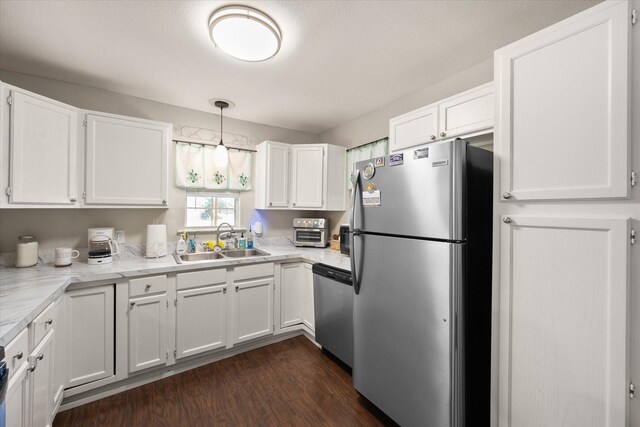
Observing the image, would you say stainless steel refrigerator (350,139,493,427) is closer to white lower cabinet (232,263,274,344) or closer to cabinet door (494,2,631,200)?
cabinet door (494,2,631,200)

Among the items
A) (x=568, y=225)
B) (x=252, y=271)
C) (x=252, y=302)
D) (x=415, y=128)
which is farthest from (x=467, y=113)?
(x=252, y=302)

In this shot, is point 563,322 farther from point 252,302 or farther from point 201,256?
point 201,256

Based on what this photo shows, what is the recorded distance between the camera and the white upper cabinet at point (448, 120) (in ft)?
5.64

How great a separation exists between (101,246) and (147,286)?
657 millimetres

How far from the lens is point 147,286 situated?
2074mm

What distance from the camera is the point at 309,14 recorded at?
1.54 metres

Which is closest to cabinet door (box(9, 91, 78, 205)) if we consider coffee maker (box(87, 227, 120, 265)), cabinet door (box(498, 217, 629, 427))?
coffee maker (box(87, 227, 120, 265))

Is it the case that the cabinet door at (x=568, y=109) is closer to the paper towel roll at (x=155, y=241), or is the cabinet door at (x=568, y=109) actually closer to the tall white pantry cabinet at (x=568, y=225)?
the tall white pantry cabinet at (x=568, y=225)

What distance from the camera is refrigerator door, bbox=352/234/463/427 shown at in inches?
53.4

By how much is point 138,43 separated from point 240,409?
2.58 m

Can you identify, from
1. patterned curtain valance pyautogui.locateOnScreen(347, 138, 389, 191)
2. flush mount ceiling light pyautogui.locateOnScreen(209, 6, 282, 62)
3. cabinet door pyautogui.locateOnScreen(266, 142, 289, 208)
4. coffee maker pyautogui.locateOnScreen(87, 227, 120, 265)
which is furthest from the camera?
cabinet door pyautogui.locateOnScreen(266, 142, 289, 208)

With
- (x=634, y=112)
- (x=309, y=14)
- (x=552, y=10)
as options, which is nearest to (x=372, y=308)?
(x=634, y=112)

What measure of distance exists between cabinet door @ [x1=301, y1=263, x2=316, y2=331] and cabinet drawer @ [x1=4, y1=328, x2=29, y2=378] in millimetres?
1970

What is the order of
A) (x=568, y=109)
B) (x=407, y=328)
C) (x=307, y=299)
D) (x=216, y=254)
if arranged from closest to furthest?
(x=568, y=109), (x=407, y=328), (x=307, y=299), (x=216, y=254)
